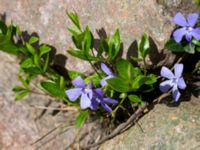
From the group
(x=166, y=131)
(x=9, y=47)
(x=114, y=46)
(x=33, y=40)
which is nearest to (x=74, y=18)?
(x=114, y=46)

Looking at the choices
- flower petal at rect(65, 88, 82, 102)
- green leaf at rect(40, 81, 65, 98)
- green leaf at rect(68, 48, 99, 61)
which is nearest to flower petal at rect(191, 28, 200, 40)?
green leaf at rect(68, 48, 99, 61)

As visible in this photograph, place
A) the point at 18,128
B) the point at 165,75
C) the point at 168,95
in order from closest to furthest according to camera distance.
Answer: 1. the point at 165,75
2. the point at 168,95
3. the point at 18,128

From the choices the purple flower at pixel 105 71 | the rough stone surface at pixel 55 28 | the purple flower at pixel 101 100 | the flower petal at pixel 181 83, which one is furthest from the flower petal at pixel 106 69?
the flower petal at pixel 181 83

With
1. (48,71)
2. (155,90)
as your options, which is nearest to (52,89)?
(48,71)

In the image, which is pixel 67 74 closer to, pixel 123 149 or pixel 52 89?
pixel 52 89

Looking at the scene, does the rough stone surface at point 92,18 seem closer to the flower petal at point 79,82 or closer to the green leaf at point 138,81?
the green leaf at point 138,81

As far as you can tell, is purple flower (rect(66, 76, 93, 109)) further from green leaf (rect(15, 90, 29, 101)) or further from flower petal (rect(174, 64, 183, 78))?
green leaf (rect(15, 90, 29, 101))

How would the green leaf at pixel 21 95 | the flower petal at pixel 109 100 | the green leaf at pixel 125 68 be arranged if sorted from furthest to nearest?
the green leaf at pixel 21 95 < the flower petal at pixel 109 100 < the green leaf at pixel 125 68
